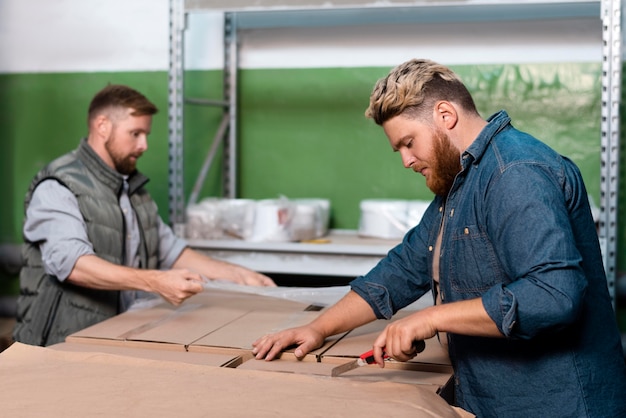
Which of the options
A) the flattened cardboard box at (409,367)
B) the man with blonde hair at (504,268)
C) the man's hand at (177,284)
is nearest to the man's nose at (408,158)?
the man with blonde hair at (504,268)

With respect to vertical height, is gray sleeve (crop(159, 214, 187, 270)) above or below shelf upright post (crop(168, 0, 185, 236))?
below

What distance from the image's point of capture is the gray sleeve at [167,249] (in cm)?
290

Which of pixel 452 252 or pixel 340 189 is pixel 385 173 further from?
pixel 452 252

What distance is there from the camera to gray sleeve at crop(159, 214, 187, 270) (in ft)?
9.52

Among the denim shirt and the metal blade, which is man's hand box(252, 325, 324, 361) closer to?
the metal blade

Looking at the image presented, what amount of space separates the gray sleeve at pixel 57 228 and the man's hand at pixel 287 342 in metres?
0.80

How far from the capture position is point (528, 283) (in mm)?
1396

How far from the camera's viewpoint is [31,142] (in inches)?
157

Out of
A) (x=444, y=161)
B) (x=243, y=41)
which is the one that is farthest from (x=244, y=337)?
(x=243, y=41)

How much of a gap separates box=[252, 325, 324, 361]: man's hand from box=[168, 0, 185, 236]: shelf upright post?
1.48 meters

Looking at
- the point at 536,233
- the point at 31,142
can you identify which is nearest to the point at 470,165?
the point at 536,233

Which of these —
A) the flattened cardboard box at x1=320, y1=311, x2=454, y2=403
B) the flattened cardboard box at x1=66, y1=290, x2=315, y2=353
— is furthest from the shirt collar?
the flattened cardboard box at x1=66, y1=290, x2=315, y2=353

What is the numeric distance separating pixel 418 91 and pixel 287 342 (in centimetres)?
60

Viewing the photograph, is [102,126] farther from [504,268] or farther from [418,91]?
[504,268]
